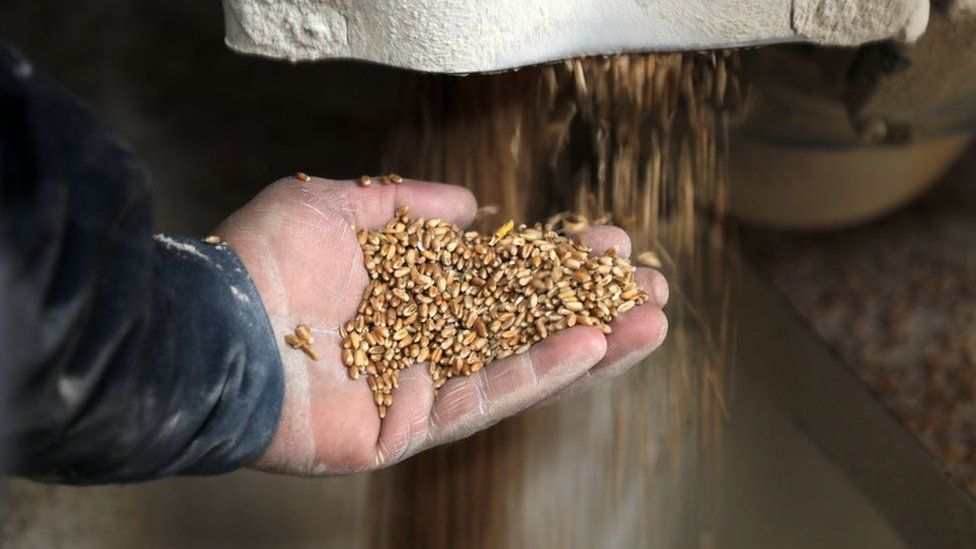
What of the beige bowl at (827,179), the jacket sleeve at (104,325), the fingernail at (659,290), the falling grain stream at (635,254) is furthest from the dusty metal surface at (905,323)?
the jacket sleeve at (104,325)

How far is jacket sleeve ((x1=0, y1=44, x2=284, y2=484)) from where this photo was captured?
2.54ft

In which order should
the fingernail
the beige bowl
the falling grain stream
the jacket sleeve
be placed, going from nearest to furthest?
the jacket sleeve < the fingernail < the falling grain stream < the beige bowl

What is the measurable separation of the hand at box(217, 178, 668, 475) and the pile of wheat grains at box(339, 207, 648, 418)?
2 cm

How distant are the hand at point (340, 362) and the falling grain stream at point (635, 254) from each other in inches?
13.1

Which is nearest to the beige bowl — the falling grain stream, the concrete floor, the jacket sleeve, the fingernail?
the falling grain stream

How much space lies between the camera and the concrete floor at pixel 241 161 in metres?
2.13

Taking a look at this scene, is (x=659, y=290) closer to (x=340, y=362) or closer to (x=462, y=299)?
(x=462, y=299)

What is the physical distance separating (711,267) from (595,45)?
1116 millimetres

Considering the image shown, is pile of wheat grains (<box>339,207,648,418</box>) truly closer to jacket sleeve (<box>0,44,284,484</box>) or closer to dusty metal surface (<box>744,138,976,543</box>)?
jacket sleeve (<box>0,44,284,484</box>)

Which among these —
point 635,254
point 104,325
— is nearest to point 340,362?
point 104,325

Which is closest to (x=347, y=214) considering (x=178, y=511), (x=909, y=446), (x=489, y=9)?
(x=489, y=9)

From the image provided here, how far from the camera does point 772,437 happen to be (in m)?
2.26

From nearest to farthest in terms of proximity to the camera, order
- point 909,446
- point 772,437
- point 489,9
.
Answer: point 489,9, point 909,446, point 772,437

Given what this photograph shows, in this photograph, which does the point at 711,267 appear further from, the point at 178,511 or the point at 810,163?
the point at 178,511
